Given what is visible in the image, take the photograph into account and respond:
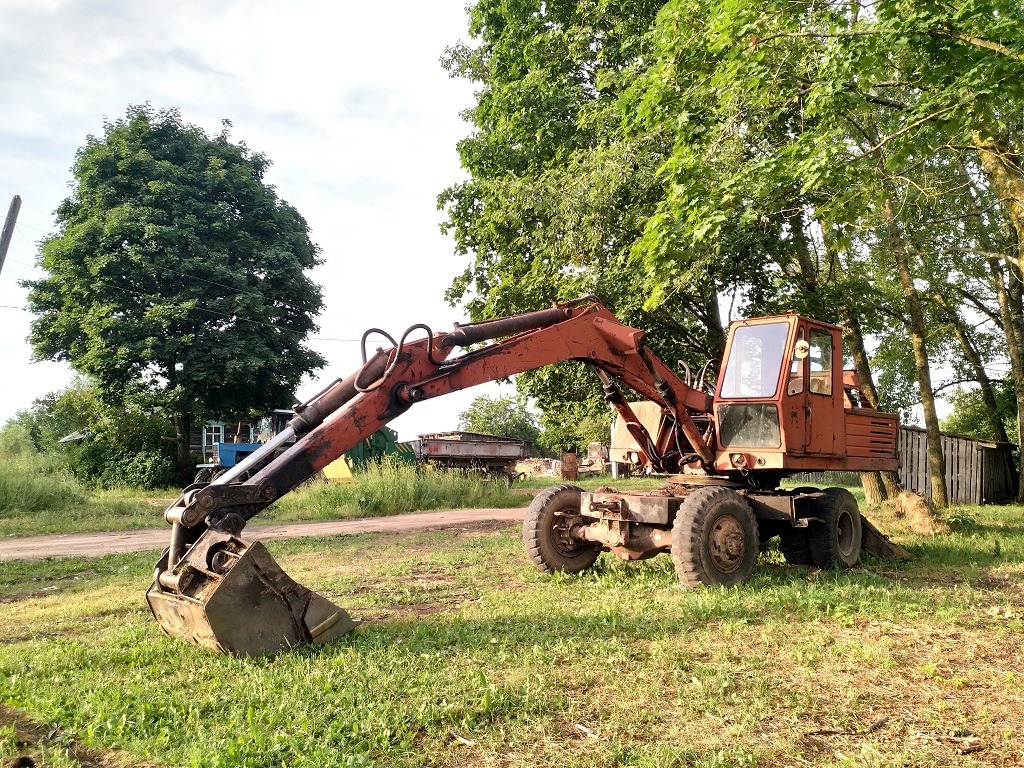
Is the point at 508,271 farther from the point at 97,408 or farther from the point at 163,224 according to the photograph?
the point at 97,408

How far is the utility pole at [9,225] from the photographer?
Answer: 39.2 ft

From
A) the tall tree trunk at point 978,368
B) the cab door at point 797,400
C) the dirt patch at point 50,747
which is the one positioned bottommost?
the dirt patch at point 50,747

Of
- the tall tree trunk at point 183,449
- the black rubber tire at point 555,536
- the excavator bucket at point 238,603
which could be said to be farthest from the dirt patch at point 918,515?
the tall tree trunk at point 183,449

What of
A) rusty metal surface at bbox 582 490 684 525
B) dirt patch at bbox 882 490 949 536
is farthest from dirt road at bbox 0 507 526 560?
dirt patch at bbox 882 490 949 536

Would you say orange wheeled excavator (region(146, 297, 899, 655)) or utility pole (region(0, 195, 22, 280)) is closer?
orange wheeled excavator (region(146, 297, 899, 655))

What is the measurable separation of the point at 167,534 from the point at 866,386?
14.0 meters

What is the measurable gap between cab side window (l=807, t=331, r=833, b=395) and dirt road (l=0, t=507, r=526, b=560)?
8467 millimetres

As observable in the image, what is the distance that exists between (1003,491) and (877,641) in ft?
68.9

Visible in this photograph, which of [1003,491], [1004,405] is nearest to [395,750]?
[1003,491]

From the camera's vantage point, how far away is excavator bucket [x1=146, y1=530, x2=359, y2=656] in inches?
207

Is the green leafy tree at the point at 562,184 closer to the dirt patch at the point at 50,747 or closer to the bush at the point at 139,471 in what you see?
the dirt patch at the point at 50,747

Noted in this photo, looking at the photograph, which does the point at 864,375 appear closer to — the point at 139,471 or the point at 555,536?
the point at 555,536

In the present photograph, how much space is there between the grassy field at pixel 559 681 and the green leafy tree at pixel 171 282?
1940cm

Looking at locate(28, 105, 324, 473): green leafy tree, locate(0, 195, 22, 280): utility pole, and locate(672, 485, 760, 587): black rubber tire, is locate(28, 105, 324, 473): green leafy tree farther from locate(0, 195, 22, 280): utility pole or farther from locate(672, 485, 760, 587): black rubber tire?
locate(672, 485, 760, 587): black rubber tire
